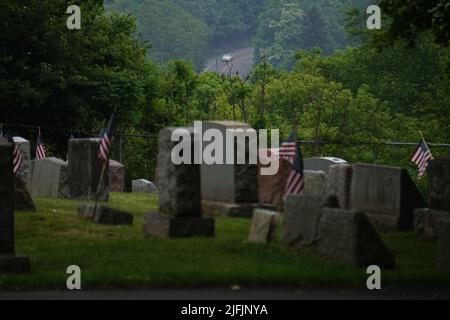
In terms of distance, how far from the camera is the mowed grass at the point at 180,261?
1736 cm

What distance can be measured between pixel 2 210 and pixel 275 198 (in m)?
10.4

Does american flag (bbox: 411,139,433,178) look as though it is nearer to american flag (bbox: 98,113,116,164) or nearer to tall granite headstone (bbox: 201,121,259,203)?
tall granite headstone (bbox: 201,121,259,203)

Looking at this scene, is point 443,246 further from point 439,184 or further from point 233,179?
point 233,179

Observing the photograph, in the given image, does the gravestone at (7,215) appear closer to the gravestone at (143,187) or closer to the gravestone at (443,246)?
the gravestone at (443,246)

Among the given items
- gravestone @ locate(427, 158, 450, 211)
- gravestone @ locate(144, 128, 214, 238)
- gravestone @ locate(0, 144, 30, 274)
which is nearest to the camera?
gravestone @ locate(0, 144, 30, 274)

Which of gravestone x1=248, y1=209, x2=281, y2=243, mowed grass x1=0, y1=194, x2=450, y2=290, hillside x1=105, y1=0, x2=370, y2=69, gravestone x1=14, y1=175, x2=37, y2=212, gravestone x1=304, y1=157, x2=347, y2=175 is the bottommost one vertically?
mowed grass x1=0, y1=194, x2=450, y2=290

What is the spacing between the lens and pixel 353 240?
60.3 ft

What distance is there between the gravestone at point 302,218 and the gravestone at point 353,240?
413 mm

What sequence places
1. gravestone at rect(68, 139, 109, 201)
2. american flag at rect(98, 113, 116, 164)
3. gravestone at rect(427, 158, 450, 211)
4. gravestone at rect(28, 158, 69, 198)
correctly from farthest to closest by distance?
1. gravestone at rect(28, 158, 69, 198)
2. gravestone at rect(68, 139, 109, 201)
3. american flag at rect(98, 113, 116, 164)
4. gravestone at rect(427, 158, 450, 211)

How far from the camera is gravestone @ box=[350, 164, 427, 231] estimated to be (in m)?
24.3

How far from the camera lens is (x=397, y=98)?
86.8 metres

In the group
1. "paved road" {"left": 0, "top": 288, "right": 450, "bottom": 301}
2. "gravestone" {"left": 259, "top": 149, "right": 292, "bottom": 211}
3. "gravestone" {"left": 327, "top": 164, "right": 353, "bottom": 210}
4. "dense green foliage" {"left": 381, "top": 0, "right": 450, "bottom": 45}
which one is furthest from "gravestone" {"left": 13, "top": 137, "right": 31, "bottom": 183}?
"paved road" {"left": 0, "top": 288, "right": 450, "bottom": 301}

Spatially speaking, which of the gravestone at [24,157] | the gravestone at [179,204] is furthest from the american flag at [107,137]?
the gravestone at [24,157]

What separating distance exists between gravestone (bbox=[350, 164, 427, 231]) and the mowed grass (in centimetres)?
82
